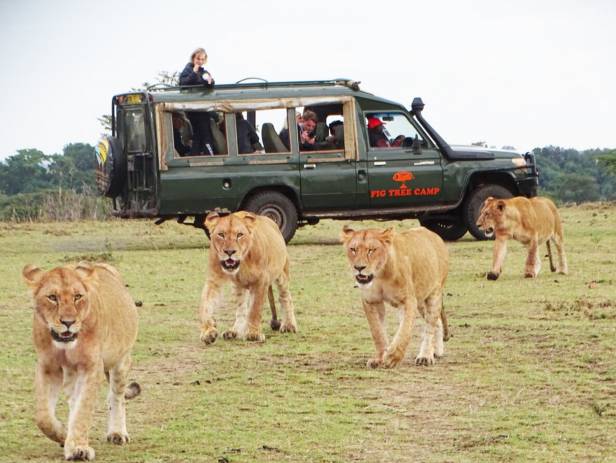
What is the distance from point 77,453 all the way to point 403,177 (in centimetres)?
1242

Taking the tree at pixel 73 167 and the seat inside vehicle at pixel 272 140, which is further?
the tree at pixel 73 167

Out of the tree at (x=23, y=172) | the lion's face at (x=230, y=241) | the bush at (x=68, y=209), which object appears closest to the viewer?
the lion's face at (x=230, y=241)

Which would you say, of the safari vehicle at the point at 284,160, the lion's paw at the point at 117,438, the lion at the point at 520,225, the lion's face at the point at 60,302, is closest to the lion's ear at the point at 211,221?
the lion's paw at the point at 117,438

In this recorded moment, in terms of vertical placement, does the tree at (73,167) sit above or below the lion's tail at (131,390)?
above

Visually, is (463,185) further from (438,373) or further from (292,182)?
(438,373)

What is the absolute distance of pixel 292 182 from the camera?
18.5m

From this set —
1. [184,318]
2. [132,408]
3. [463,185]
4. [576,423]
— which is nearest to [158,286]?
[184,318]

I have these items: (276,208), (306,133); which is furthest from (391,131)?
(276,208)

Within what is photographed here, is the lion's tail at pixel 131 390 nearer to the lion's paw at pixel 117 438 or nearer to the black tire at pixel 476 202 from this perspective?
the lion's paw at pixel 117 438

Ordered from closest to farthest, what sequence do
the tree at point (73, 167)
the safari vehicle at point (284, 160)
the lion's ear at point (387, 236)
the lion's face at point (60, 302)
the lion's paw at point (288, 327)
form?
1. the lion's face at point (60, 302)
2. the lion's ear at point (387, 236)
3. the lion's paw at point (288, 327)
4. the safari vehicle at point (284, 160)
5. the tree at point (73, 167)

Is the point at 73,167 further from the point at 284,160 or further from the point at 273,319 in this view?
the point at 273,319

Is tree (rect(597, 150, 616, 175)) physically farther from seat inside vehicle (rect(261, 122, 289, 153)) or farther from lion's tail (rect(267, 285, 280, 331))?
lion's tail (rect(267, 285, 280, 331))

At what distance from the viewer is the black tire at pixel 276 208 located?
60.4 ft

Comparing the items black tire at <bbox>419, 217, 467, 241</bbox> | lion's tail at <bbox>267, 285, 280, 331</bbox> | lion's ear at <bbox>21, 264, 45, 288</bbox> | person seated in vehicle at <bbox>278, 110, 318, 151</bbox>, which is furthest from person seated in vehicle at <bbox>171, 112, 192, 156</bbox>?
lion's ear at <bbox>21, 264, 45, 288</bbox>
